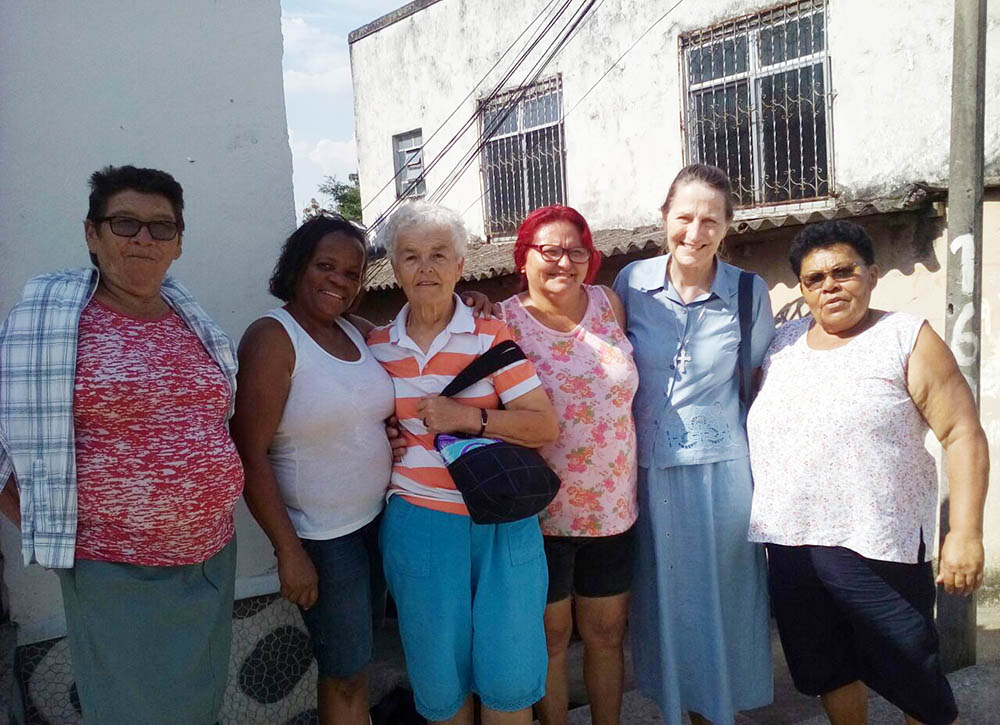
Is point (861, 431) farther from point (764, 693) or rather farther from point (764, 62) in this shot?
point (764, 62)

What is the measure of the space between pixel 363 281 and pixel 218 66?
1081mm

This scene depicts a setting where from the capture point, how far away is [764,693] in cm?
282

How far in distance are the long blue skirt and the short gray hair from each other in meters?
1.03

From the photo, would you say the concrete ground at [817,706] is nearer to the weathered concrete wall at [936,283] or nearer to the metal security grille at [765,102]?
the weathered concrete wall at [936,283]

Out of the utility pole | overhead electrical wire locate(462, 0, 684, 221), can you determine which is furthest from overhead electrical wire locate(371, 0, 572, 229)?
the utility pole

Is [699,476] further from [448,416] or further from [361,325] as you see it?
[361,325]

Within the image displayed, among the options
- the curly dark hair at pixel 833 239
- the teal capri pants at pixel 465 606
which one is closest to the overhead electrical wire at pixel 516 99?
the curly dark hair at pixel 833 239

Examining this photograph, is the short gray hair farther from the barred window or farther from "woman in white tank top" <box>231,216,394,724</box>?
the barred window

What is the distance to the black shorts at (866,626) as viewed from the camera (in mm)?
2457

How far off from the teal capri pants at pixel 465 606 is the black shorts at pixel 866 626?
88cm

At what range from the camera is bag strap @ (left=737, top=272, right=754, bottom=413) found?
278 centimetres

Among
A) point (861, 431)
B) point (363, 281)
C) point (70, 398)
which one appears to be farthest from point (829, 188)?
point (70, 398)

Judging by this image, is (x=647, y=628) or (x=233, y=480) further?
(x=647, y=628)

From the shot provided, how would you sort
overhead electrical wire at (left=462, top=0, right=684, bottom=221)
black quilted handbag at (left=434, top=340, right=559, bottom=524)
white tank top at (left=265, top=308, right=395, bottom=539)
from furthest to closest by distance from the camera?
overhead electrical wire at (left=462, top=0, right=684, bottom=221) < white tank top at (left=265, top=308, right=395, bottom=539) < black quilted handbag at (left=434, top=340, right=559, bottom=524)
